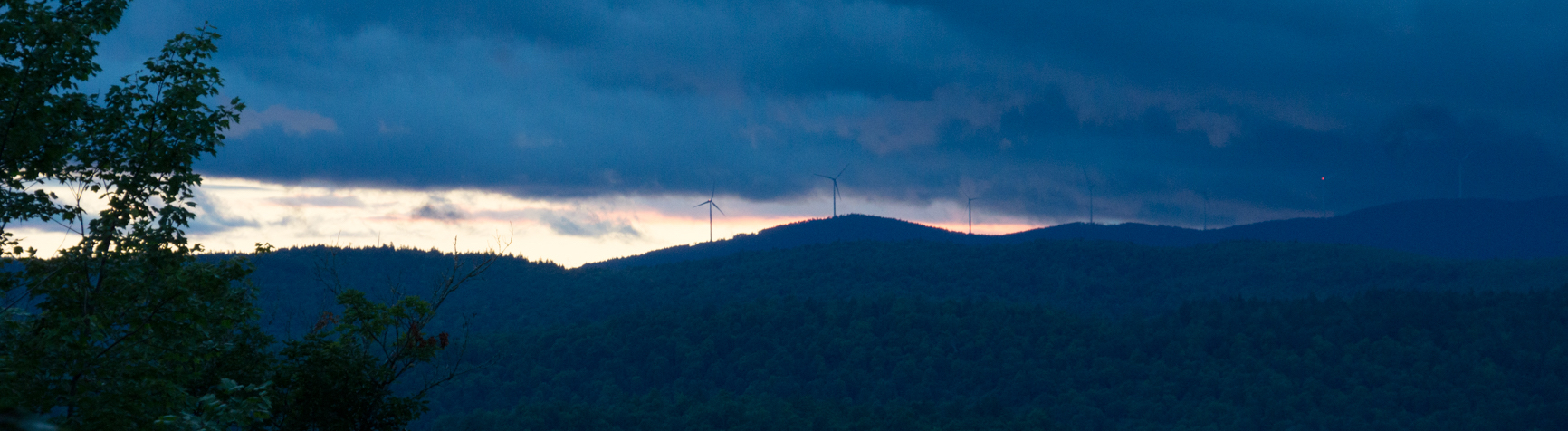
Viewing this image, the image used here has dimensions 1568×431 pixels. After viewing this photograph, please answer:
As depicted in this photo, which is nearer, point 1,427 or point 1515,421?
point 1,427

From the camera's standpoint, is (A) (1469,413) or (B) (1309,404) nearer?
(A) (1469,413)

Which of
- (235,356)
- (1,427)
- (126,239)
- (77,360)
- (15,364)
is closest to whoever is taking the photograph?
(1,427)

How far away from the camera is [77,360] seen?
21.0 meters

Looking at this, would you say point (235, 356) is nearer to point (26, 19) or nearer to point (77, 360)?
point (77, 360)

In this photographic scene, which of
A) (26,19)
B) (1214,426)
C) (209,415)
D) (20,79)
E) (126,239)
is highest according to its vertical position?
(26,19)

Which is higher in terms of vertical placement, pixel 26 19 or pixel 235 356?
pixel 26 19

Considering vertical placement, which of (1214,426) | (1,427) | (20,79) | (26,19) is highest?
(26,19)

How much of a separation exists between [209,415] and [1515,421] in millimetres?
204919

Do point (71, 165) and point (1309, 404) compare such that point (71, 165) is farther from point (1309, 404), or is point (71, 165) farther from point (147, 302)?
point (1309, 404)

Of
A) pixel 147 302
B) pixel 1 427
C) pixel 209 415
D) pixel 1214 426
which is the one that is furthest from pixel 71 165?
pixel 1214 426

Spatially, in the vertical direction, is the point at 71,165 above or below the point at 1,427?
above

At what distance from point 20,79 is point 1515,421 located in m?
208

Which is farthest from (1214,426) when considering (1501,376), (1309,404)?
(1501,376)

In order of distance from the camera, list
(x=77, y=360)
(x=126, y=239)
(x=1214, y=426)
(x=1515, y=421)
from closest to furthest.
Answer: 1. (x=77, y=360)
2. (x=126, y=239)
3. (x=1515, y=421)
4. (x=1214, y=426)
